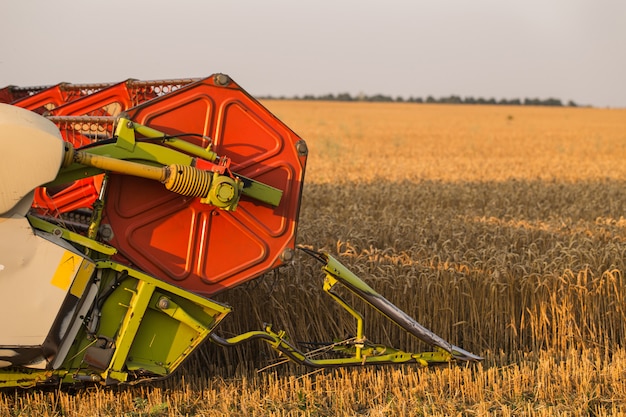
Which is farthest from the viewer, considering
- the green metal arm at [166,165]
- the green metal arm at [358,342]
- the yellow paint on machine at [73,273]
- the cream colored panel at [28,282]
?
the green metal arm at [358,342]

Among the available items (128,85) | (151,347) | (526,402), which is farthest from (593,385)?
(128,85)

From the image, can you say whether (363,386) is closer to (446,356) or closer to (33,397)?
(446,356)

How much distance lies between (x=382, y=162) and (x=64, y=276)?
577 inches

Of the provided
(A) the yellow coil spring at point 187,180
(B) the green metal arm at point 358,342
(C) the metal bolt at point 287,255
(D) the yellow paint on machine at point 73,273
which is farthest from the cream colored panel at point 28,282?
(C) the metal bolt at point 287,255

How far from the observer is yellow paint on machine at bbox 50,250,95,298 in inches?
153

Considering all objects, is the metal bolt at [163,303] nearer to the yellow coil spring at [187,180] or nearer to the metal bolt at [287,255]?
the yellow coil spring at [187,180]

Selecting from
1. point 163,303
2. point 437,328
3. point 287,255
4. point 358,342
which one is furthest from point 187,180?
point 437,328

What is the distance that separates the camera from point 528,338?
6.25 meters

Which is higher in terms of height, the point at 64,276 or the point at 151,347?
the point at 64,276

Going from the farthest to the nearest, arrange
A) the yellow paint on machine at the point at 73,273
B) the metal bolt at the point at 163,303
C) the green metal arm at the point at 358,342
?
1. the green metal arm at the point at 358,342
2. the metal bolt at the point at 163,303
3. the yellow paint on machine at the point at 73,273

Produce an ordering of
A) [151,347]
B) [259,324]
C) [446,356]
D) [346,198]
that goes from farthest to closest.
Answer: [346,198]
[259,324]
[446,356]
[151,347]

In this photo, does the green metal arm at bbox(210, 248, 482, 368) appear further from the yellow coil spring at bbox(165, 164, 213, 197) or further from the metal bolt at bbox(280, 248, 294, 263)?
the yellow coil spring at bbox(165, 164, 213, 197)

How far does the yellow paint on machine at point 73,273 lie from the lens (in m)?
3.88

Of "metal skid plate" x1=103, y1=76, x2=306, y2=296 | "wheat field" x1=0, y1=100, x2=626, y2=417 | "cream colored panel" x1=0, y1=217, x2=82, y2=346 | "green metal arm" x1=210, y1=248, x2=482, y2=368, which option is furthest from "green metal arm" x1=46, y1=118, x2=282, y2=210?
"wheat field" x1=0, y1=100, x2=626, y2=417
